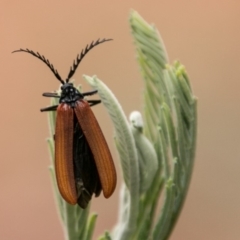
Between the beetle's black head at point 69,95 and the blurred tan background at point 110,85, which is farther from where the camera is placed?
the blurred tan background at point 110,85

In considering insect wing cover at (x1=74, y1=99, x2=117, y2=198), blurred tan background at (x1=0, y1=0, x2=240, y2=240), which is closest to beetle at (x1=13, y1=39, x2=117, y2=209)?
insect wing cover at (x1=74, y1=99, x2=117, y2=198)

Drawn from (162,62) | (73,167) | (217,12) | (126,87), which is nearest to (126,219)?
(73,167)

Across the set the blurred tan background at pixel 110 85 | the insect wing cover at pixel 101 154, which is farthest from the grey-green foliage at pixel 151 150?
the blurred tan background at pixel 110 85

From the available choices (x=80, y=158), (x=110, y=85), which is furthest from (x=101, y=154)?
(x=110, y=85)

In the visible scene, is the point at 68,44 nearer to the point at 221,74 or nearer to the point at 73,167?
the point at 221,74

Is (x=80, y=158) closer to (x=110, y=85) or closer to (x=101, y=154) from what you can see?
(x=101, y=154)

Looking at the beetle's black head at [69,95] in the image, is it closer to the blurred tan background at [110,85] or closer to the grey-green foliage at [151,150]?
the grey-green foliage at [151,150]

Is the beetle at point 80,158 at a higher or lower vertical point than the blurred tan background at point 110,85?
lower

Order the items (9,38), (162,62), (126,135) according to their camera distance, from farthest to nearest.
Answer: (9,38)
(162,62)
(126,135)
